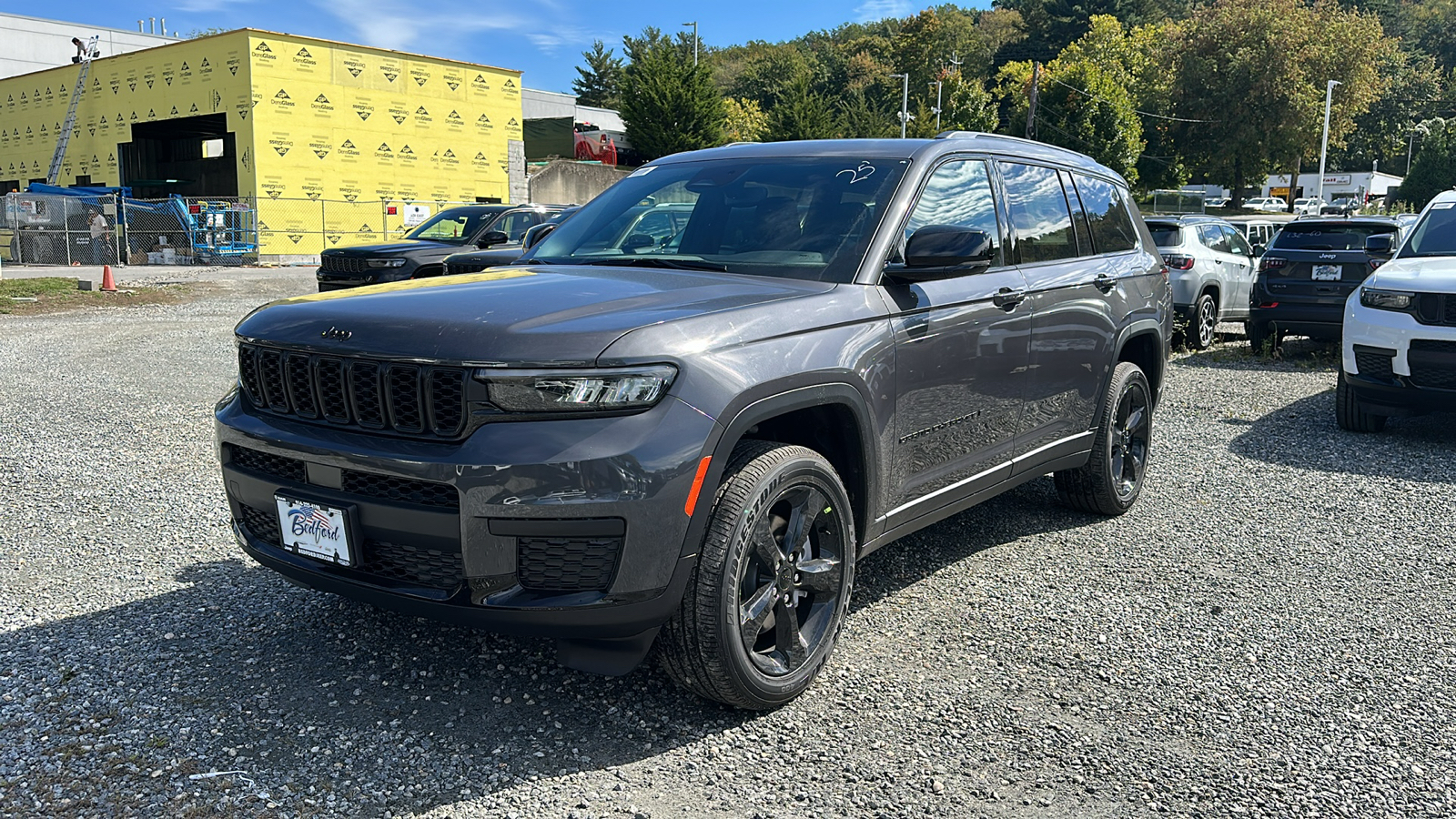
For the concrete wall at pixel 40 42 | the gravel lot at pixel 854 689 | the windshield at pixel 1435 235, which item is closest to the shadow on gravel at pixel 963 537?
the gravel lot at pixel 854 689

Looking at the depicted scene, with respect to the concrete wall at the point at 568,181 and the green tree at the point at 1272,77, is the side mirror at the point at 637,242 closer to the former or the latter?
the concrete wall at the point at 568,181

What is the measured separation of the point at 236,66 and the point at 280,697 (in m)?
32.2

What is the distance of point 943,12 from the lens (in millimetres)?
117250

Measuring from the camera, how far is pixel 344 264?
1405cm

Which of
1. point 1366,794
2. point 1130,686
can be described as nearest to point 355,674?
point 1130,686

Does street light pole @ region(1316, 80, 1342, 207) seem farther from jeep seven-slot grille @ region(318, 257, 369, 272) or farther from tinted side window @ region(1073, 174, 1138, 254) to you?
tinted side window @ region(1073, 174, 1138, 254)

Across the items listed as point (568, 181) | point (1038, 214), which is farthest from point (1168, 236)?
point (568, 181)

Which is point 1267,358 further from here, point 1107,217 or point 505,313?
point 505,313

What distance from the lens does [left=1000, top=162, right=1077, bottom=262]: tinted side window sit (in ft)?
15.9

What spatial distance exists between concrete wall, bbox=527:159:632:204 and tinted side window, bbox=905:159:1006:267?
36922mm

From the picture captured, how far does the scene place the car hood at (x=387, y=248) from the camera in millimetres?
13836

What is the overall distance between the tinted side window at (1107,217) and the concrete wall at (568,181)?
1412 inches

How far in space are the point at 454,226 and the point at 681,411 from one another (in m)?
13.5

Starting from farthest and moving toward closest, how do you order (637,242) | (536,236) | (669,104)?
(669,104) → (536,236) → (637,242)
